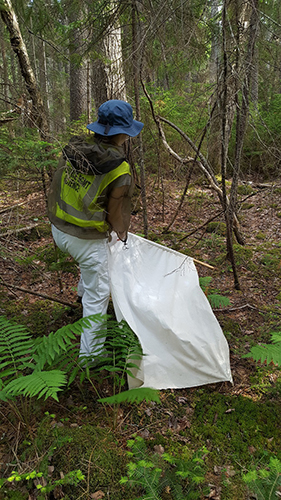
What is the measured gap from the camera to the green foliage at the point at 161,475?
1.68 meters

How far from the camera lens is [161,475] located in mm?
1849

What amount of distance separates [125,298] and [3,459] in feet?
4.62

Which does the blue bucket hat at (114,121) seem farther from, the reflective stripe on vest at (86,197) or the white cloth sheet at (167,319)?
the white cloth sheet at (167,319)

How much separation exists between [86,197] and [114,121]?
69 centimetres

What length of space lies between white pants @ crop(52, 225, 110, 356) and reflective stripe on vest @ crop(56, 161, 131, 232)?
18 centimetres

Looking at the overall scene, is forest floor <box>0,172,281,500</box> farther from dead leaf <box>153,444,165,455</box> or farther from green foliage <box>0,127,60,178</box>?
green foliage <box>0,127,60,178</box>

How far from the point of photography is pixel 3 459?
193 cm

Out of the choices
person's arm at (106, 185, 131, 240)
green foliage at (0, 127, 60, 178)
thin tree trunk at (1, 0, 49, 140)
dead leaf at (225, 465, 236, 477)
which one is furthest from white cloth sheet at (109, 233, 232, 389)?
thin tree trunk at (1, 0, 49, 140)

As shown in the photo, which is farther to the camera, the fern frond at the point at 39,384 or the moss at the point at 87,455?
the moss at the point at 87,455

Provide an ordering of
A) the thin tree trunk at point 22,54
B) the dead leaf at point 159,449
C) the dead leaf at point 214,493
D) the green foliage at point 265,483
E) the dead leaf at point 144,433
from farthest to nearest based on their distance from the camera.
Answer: the thin tree trunk at point 22,54
the dead leaf at point 144,433
the dead leaf at point 159,449
the dead leaf at point 214,493
the green foliage at point 265,483

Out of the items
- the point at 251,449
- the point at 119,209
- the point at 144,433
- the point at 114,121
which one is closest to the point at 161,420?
the point at 144,433

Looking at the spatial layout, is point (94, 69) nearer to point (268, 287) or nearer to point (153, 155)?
point (153, 155)

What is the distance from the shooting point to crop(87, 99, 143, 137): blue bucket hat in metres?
2.52

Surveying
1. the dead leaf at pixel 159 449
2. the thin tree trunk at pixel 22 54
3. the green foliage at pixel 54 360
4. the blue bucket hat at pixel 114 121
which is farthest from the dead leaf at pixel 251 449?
the thin tree trunk at pixel 22 54
